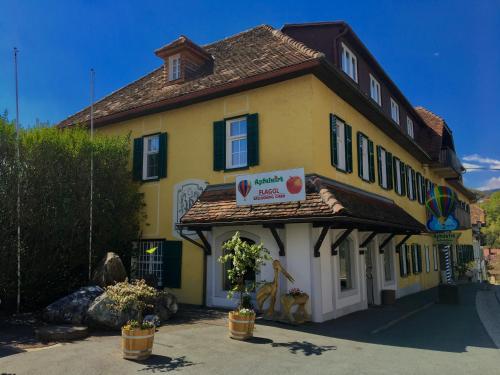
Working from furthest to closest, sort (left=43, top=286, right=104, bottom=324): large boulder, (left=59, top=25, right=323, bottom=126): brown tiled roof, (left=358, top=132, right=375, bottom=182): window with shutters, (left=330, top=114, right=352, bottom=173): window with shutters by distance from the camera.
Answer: (left=358, top=132, right=375, bottom=182): window with shutters < (left=330, top=114, right=352, bottom=173): window with shutters < (left=59, top=25, right=323, bottom=126): brown tiled roof < (left=43, top=286, right=104, bottom=324): large boulder

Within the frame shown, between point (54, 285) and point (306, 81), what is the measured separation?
941 centimetres

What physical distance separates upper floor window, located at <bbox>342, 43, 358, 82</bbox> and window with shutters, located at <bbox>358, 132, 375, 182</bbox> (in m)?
2.14

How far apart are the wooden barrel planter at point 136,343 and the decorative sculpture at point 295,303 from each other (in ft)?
13.6

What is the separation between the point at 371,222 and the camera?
38.0ft

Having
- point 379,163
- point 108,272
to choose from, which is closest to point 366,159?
point 379,163

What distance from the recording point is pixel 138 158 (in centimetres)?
1570

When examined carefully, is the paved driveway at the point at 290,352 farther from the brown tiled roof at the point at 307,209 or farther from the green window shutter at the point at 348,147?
the green window shutter at the point at 348,147

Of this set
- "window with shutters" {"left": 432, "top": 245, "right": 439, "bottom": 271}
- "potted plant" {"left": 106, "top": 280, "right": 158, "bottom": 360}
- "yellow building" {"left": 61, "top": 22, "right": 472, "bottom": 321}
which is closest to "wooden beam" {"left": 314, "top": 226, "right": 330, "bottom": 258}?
"yellow building" {"left": 61, "top": 22, "right": 472, "bottom": 321}

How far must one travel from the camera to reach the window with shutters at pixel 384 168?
17281 mm

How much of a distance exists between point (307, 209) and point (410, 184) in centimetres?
1347

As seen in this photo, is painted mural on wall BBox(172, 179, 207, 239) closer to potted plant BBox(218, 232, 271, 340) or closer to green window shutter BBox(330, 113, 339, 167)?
green window shutter BBox(330, 113, 339, 167)

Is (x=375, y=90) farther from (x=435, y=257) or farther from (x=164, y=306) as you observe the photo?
(x=435, y=257)

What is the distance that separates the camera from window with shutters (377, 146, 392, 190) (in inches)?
680

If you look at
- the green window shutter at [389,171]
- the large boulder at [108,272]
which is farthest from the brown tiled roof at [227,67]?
the green window shutter at [389,171]
